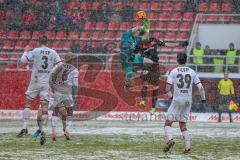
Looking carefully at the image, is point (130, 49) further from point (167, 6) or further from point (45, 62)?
point (167, 6)

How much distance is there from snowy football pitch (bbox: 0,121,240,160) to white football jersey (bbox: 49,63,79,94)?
131cm

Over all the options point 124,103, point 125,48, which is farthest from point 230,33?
point 125,48

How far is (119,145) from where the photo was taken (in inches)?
630

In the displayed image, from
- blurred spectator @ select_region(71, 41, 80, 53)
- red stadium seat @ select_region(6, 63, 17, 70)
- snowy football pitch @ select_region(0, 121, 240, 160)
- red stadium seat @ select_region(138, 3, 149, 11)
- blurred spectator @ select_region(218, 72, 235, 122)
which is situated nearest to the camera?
snowy football pitch @ select_region(0, 121, 240, 160)

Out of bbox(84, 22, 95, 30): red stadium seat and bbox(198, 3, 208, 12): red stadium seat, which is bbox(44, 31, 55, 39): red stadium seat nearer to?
bbox(84, 22, 95, 30): red stadium seat

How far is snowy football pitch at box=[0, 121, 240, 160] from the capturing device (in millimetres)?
13758

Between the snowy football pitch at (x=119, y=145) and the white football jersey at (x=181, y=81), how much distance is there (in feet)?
4.08

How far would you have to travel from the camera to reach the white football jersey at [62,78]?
1742 cm

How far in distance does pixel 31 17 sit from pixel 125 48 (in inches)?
652

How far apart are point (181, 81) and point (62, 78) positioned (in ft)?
14.2

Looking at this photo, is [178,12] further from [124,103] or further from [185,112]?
[185,112]

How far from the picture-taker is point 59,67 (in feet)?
57.1

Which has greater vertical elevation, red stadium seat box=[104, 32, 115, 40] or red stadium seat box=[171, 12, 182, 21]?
red stadium seat box=[171, 12, 182, 21]

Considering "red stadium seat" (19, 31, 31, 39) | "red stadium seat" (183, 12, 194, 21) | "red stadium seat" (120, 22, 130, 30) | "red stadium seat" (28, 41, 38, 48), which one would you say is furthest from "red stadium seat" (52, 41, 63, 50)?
"red stadium seat" (183, 12, 194, 21)
